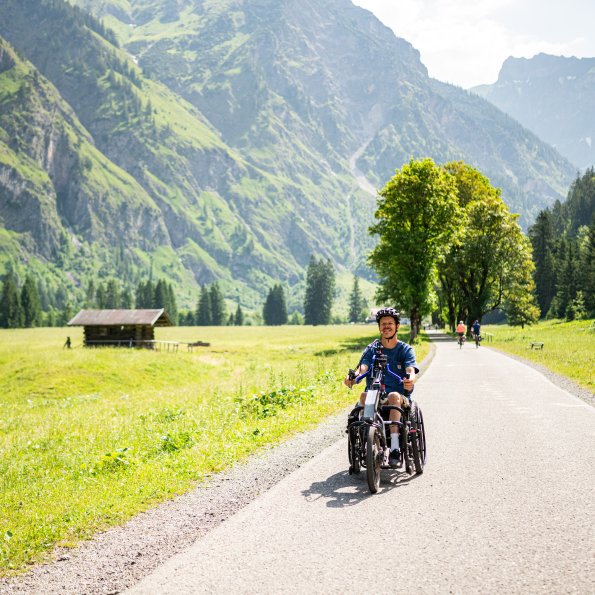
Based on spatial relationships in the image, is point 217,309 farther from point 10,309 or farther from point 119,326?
point 119,326

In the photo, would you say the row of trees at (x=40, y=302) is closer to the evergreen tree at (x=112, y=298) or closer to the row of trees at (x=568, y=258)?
the evergreen tree at (x=112, y=298)

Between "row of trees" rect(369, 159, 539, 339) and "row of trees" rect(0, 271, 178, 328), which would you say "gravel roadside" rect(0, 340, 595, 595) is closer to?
"row of trees" rect(369, 159, 539, 339)

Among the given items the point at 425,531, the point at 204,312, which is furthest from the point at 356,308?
the point at 425,531

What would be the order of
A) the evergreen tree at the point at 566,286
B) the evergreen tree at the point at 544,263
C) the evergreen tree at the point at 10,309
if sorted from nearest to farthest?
the evergreen tree at the point at 566,286, the evergreen tree at the point at 544,263, the evergreen tree at the point at 10,309

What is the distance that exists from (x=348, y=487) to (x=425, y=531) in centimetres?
205

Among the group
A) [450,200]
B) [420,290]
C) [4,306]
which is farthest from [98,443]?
[4,306]

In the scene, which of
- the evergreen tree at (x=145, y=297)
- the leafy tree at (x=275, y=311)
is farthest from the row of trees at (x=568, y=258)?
the evergreen tree at (x=145, y=297)

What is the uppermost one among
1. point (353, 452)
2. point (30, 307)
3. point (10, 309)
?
point (30, 307)

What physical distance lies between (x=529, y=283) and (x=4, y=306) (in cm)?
11869

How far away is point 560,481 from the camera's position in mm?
8078

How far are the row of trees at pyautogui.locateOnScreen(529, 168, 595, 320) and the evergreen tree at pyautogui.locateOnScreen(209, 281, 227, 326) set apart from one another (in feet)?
280

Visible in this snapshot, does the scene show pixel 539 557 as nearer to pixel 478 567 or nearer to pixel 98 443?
pixel 478 567

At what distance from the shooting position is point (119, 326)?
63281mm

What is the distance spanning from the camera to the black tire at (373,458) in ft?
25.1
